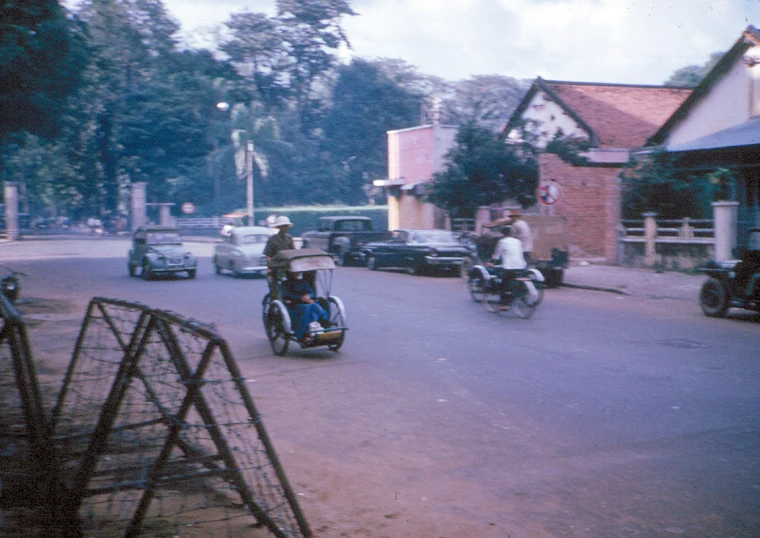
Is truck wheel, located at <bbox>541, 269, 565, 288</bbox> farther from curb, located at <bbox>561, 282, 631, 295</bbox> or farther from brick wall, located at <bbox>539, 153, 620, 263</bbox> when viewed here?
brick wall, located at <bbox>539, 153, 620, 263</bbox>

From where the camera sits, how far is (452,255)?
23297 millimetres

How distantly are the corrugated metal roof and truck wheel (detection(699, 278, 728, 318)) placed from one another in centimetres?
906

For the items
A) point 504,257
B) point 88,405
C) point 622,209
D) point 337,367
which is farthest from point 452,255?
point 88,405

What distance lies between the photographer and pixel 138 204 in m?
56.7

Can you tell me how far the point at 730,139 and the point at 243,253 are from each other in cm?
1481

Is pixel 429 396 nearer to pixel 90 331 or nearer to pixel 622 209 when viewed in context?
pixel 90 331

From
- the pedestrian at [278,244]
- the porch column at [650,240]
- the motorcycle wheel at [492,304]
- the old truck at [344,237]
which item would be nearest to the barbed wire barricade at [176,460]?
the pedestrian at [278,244]

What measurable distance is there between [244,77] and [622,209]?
128 ft

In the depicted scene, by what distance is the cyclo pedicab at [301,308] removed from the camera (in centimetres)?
1038

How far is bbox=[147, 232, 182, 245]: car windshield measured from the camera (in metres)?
24.4

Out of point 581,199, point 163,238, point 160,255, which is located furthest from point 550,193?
point 163,238

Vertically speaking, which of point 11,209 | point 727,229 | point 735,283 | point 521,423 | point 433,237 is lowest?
point 521,423

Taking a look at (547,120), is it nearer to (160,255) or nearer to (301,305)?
(160,255)

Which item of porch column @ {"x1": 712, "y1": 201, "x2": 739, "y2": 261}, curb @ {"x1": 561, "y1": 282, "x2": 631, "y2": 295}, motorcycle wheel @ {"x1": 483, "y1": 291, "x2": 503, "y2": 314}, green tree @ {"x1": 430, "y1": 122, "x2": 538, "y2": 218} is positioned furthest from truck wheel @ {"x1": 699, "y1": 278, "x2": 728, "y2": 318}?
green tree @ {"x1": 430, "y1": 122, "x2": 538, "y2": 218}
